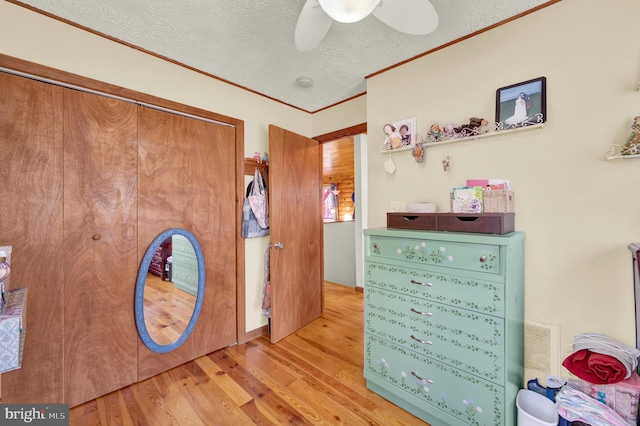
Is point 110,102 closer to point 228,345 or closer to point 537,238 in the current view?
point 228,345

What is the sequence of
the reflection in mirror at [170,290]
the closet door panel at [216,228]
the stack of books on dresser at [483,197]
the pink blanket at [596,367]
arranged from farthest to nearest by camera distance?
1. the closet door panel at [216,228]
2. the reflection in mirror at [170,290]
3. the stack of books on dresser at [483,197]
4. the pink blanket at [596,367]

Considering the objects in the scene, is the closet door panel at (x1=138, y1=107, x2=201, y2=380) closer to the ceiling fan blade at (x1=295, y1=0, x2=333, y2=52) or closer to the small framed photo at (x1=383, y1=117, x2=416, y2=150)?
the ceiling fan blade at (x1=295, y1=0, x2=333, y2=52)

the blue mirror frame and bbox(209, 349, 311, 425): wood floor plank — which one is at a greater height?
the blue mirror frame

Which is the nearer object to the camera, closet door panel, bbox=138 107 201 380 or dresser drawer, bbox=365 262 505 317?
dresser drawer, bbox=365 262 505 317

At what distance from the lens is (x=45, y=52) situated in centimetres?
153

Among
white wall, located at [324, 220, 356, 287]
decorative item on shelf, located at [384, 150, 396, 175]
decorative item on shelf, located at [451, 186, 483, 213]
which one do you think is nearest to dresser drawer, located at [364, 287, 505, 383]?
decorative item on shelf, located at [451, 186, 483, 213]

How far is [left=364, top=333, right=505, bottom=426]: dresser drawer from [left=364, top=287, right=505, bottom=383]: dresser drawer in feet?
0.15

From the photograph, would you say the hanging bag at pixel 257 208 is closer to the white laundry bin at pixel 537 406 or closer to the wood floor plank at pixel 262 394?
the wood floor plank at pixel 262 394

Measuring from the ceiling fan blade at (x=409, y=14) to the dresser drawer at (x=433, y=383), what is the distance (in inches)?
68.3

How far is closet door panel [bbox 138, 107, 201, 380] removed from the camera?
6.13ft

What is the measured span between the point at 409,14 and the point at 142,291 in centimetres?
230

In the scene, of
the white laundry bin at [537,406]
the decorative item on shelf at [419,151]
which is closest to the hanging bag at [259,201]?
the decorative item on shelf at [419,151]

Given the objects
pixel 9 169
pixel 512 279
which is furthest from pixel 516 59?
pixel 9 169

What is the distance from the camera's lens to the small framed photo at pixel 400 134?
197 centimetres
